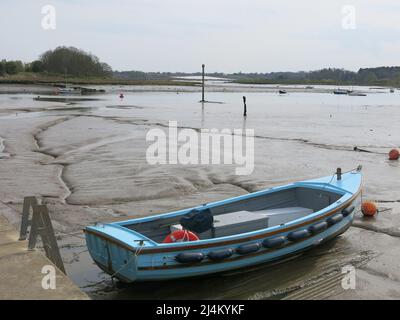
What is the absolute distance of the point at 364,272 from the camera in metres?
8.59

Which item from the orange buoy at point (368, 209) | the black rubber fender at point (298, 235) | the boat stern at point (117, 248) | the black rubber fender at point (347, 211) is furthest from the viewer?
the orange buoy at point (368, 209)

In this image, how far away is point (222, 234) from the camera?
8656 mm

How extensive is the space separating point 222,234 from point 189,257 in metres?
1.41

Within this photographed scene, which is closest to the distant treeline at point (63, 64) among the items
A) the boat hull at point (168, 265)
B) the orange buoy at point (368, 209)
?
the orange buoy at point (368, 209)

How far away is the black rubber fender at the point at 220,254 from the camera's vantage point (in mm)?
7598

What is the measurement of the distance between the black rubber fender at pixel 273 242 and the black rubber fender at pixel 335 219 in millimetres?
1366

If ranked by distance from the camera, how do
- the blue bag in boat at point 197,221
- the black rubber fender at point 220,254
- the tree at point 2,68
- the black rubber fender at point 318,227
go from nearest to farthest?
the black rubber fender at point 220,254 → the blue bag in boat at point 197,221 → the black rubber fender at point 318,227 → the tree at point 2,68

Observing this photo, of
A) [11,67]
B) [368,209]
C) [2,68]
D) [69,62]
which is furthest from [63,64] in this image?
[368,209]

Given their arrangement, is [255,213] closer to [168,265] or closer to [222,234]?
[222,234]

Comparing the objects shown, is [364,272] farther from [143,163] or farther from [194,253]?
[143,163]

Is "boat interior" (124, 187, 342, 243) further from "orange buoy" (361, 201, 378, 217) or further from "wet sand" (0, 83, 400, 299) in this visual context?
"orange buoy" (361, 201, 378, 217)

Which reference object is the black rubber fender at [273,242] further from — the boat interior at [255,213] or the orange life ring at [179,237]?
the orange life ring at [179,237]

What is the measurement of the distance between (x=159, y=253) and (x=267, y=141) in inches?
770
